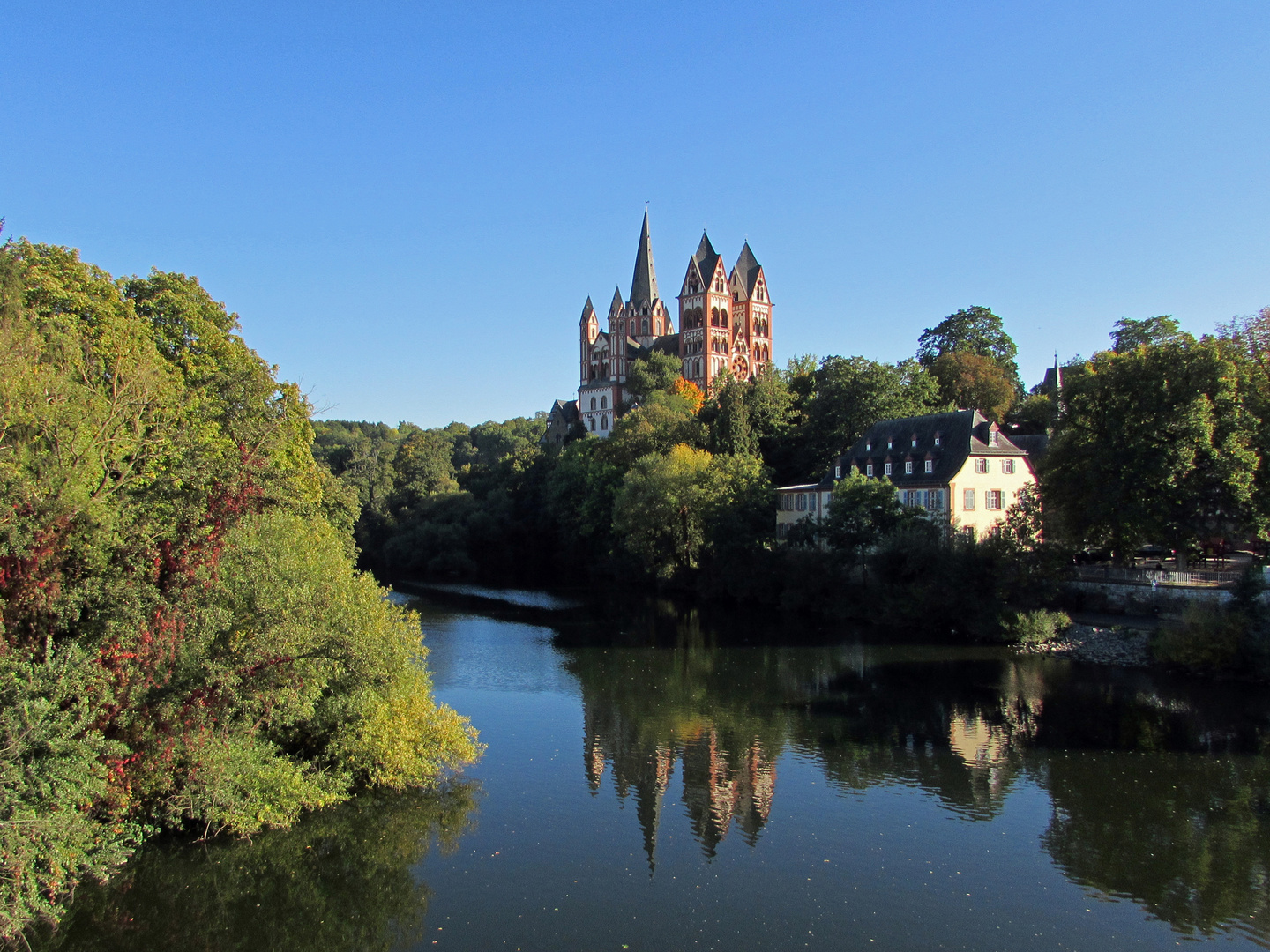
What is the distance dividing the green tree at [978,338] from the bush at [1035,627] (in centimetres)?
5013

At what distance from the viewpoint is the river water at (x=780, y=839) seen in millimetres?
14977

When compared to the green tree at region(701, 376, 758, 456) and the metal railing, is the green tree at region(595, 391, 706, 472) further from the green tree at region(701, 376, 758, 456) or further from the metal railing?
the metal railing

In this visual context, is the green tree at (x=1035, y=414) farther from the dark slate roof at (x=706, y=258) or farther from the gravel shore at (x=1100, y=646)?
the dark slate roof at (x=706, y=258)

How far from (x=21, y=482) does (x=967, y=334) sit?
8192cm

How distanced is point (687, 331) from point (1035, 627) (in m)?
76.3

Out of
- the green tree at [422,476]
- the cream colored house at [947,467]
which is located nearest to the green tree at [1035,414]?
the cream colored house at [947,467]

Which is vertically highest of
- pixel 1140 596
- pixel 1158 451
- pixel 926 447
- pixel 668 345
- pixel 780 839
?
pixel 668 345

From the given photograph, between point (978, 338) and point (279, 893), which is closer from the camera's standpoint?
point (279, 893)

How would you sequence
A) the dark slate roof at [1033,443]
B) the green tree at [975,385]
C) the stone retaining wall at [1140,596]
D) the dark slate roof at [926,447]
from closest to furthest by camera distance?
1. the stone retaining wall at [1140,596]
2. the dark slate roof at [926,447]
3. the dark slate roof at [1033,443]
4. the green tree at [975,385]

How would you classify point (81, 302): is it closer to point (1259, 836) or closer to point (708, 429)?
point (1259, 836)

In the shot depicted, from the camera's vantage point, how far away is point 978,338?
84.8 m

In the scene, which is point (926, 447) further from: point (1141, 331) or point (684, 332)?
point (684, 332)

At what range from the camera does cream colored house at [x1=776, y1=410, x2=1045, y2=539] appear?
48188 mm

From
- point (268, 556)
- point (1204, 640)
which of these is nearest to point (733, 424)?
point (1204, 640)
